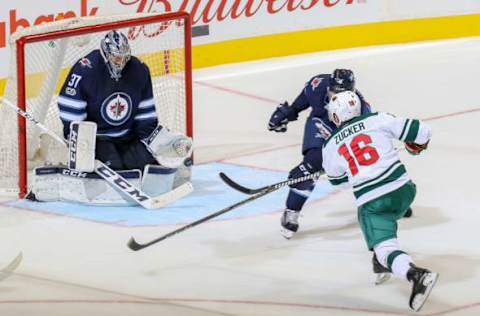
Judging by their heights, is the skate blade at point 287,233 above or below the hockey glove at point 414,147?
below

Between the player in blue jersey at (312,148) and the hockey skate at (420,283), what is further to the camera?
the player in blue jersey at (312,148)

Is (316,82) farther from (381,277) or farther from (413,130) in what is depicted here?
(381,277)

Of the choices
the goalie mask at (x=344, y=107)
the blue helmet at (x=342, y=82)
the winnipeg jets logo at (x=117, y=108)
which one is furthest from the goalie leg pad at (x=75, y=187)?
the goalie mask at (x=344, y=107)

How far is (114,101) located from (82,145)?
27 cm

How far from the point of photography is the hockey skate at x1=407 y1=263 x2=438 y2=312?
499cm

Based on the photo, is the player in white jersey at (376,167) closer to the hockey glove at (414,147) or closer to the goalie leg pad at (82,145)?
the hockey glove at (414,147)

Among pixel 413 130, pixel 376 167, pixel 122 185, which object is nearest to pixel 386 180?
pixel 376 167

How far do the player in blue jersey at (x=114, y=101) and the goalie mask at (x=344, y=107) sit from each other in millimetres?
1434

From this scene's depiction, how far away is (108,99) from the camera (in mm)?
6652

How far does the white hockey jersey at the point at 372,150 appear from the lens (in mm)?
5266

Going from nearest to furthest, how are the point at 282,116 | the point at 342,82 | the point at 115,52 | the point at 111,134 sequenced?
1. the point at 342,82
2. the point at 282,116
3. the point at 115,52
4. the point at 111,134

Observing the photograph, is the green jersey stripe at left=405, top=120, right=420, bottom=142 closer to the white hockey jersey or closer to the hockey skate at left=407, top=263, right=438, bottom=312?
the white hockey jersey

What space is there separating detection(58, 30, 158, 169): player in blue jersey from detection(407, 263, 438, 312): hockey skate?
2052 millimetres

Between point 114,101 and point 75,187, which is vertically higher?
point 114,101
